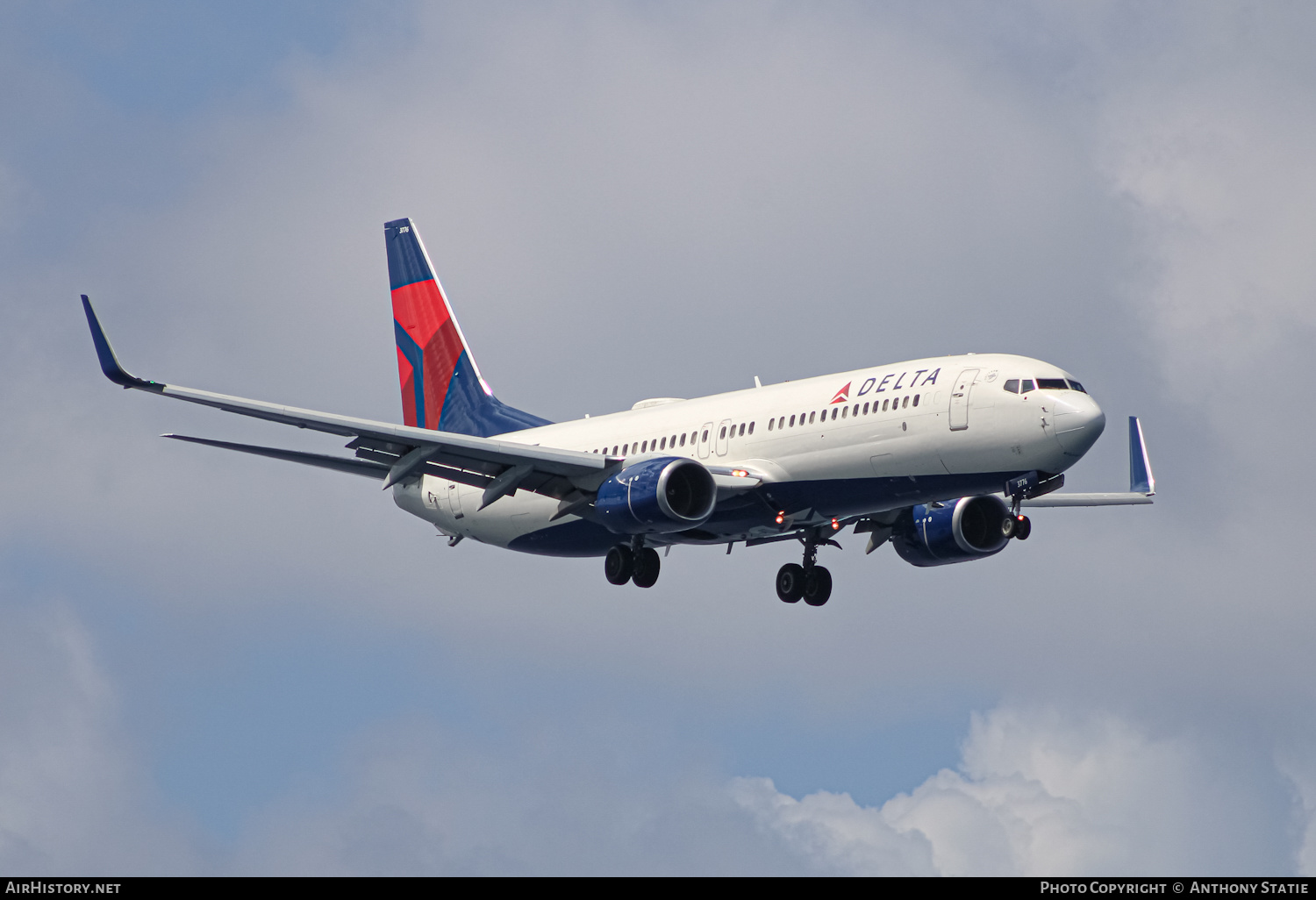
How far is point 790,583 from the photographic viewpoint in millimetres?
60719

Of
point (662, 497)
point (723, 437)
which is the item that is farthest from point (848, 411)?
point (662, 497)

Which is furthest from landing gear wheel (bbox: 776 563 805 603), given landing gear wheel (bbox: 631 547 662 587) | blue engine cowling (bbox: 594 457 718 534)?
blue engine cowling (bbox: 594 457 718 534)

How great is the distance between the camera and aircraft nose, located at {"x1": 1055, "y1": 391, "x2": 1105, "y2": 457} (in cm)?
4962

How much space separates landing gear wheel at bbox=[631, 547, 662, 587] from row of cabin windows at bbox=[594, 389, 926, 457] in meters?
3.34

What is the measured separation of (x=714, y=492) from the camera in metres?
54.2

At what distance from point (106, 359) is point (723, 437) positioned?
58.3 feet

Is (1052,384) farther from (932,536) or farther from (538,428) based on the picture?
(538,428)

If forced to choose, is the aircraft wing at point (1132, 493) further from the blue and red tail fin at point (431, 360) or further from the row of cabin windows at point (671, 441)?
the blue and red tail fin at point (431, 360)

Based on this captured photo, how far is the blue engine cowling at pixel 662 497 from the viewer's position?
53.7 metres

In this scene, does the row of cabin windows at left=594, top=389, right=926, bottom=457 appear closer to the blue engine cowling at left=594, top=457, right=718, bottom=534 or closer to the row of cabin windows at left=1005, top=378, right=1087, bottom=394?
the row of cabin windows at left=1005, top=378, right=1087, bottom=394
